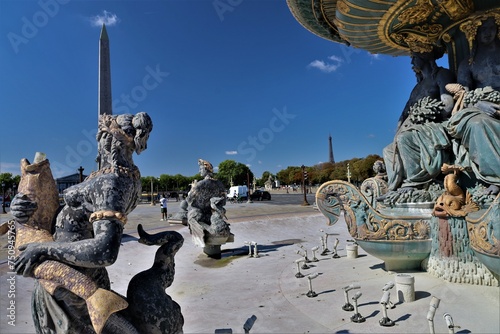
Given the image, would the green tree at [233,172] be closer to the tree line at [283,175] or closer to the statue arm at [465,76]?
the tree line at [283,175]

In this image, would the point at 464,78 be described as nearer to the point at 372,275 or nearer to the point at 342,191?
the point at 342,191

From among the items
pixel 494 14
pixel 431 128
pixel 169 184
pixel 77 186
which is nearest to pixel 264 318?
pixel 77 186

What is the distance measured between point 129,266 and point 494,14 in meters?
9.57

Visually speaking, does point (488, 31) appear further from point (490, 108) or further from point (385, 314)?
point (385, 314)

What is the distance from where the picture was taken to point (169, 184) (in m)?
79.2

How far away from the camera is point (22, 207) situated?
2227mm

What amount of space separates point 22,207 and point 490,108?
668 centimetres

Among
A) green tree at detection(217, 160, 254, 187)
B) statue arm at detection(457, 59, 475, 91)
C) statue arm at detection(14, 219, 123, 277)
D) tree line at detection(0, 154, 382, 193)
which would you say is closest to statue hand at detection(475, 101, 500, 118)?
statue arm at detection(457, 59, 475, 91)

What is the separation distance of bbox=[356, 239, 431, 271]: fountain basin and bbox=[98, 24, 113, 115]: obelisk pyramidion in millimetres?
8801

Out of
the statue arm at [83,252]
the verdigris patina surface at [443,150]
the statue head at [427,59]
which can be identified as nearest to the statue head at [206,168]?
the verdigris patina surface at [443,150]

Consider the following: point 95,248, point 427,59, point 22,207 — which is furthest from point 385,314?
point 427,59

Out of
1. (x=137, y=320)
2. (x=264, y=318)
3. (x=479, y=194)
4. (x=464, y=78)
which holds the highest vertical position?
(x=464, y=78)

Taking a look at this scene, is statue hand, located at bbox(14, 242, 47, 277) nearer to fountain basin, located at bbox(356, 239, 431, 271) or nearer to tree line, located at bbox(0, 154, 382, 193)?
fountain basin, located at bbox(356, 239, 431, 271)

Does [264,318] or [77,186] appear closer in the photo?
[77,186]
